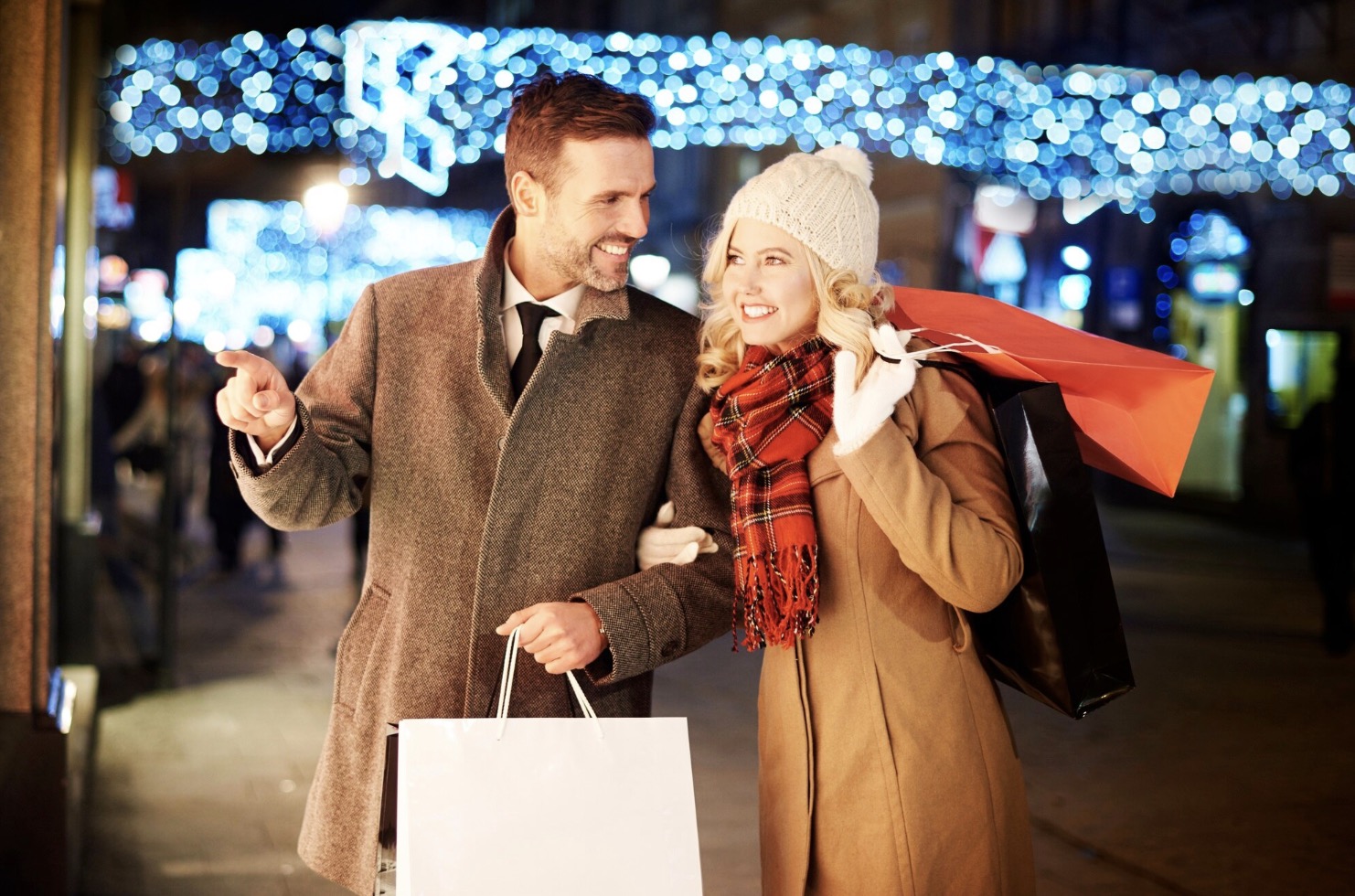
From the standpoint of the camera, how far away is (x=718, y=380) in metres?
2.56

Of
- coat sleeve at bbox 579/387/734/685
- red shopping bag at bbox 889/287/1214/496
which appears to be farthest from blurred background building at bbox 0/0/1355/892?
red shopping bag at bbox 889/287/1214/496

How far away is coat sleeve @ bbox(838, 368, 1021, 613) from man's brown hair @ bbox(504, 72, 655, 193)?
704 millimetres

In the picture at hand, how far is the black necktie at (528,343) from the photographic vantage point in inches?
103

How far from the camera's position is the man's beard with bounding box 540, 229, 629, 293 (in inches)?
99.1

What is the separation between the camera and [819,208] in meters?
2.40

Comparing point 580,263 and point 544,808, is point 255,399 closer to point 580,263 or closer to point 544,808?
point 580,263

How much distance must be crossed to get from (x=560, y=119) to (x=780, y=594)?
36.9 inches

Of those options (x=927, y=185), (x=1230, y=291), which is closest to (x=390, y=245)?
(x=927, y=185)

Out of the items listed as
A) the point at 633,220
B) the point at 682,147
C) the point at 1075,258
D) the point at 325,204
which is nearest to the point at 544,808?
the point at 633,220

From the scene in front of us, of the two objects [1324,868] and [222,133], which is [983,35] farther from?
[1324,868]

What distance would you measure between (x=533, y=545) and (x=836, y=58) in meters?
6.38

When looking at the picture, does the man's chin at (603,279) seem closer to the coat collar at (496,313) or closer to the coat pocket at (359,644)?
the coat collar at (496,313)

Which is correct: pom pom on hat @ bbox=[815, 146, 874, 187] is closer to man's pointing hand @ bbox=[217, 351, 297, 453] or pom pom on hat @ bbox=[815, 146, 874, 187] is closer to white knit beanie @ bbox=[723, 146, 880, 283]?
white knit beanie @ bbox=[723, 146, 880, 283]

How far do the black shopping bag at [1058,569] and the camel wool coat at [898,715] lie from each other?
6 cm
